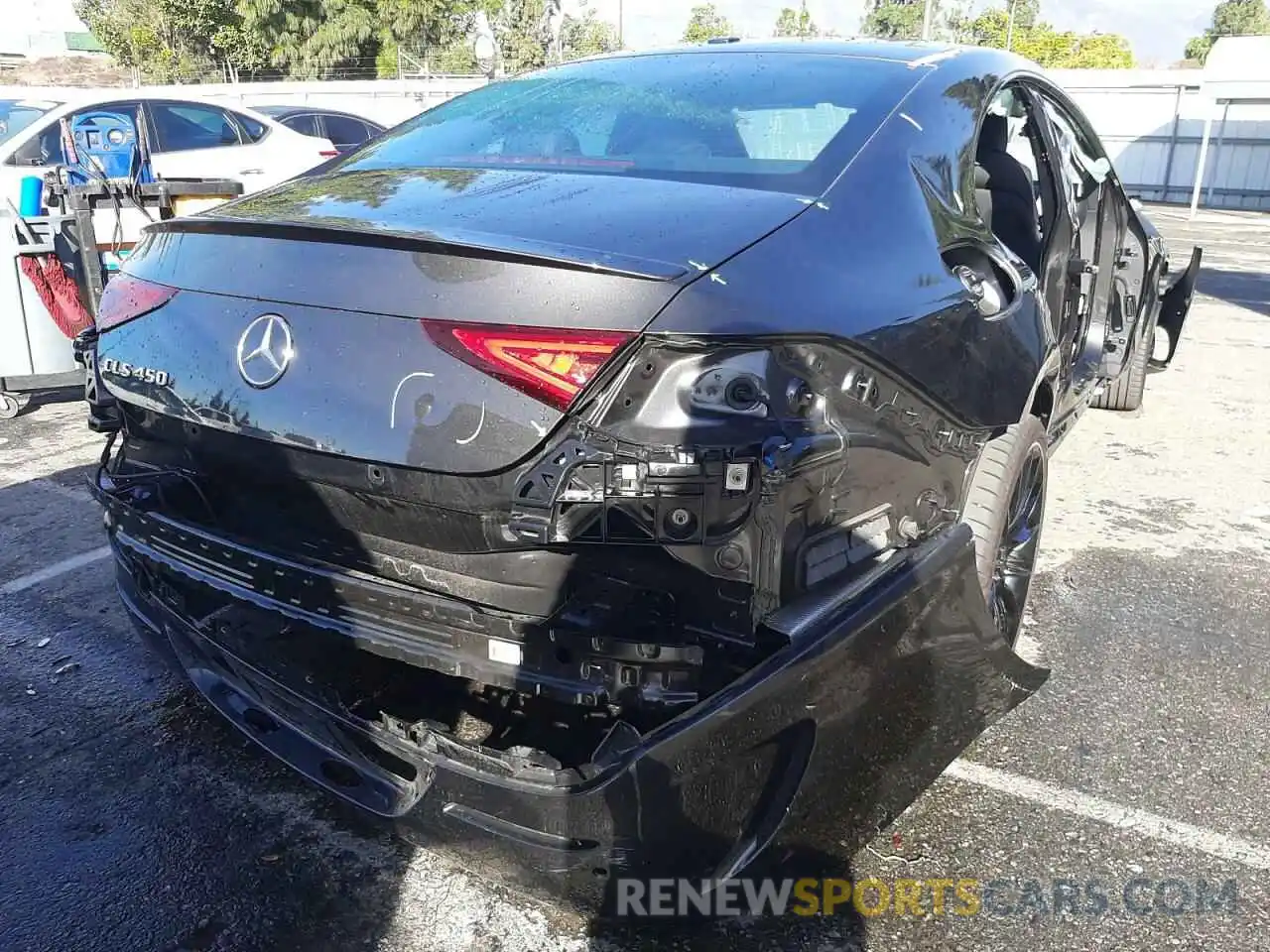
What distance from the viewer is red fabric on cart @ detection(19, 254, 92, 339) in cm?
563

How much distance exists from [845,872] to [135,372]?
191cm

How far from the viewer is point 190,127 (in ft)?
29.6

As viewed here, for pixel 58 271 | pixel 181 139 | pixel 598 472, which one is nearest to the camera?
pixel 598 472

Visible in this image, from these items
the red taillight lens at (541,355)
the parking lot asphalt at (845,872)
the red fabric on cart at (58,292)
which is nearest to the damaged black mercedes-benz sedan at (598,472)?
the red taillight lens at (541,355)

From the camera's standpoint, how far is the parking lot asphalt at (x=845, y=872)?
2.11 meters

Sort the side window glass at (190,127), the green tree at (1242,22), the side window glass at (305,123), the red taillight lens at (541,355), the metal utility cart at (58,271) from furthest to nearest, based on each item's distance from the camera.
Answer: the green tree at (1242,22)
the side window glass at (305,123)
the side window glass at (190,127)
the metal utility cart at (58,271)
the red taillight lens at (541,355)

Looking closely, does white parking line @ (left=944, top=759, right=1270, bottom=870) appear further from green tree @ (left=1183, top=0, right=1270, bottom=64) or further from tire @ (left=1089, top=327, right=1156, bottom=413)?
green tree @ (left=1183, top=0, right=1270, bottom=64)

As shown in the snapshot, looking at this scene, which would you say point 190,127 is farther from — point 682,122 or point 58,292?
point 682,122

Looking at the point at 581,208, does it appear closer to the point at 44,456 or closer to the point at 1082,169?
the point at 1082,169

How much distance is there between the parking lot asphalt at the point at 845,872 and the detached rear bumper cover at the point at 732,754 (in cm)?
28

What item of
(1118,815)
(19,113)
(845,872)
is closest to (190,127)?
(19,113)

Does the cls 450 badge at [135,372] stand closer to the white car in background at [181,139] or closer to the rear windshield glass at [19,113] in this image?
the white car in background at [181,139]

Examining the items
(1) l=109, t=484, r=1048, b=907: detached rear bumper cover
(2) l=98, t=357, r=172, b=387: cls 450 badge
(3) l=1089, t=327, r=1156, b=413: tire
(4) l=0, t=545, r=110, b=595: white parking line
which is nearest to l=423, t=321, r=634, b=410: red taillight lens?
(1) l=109, t=484, r=1048, b=907: detached rear bumper cover

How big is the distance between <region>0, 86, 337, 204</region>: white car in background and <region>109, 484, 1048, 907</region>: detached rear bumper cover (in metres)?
7.51
